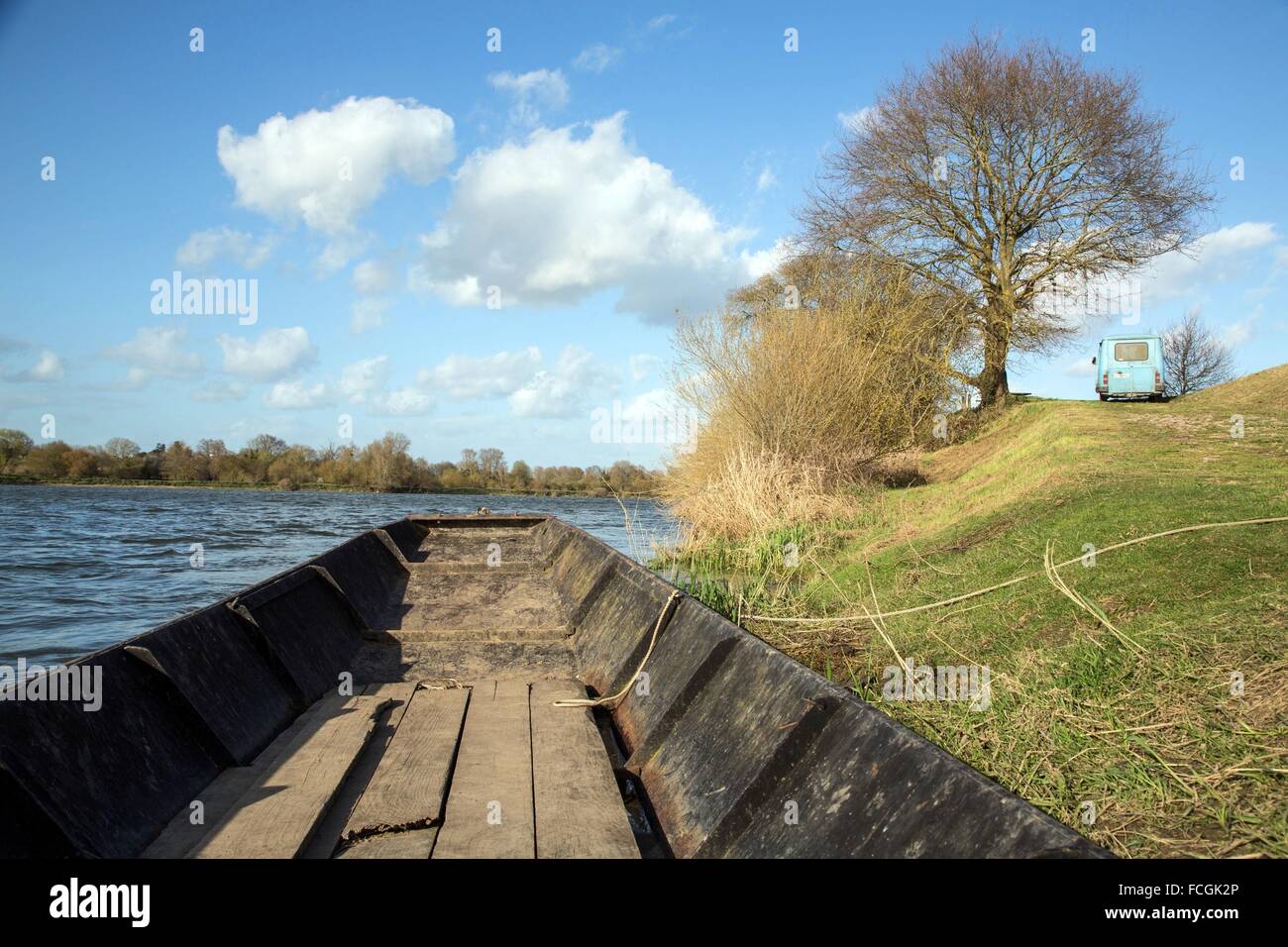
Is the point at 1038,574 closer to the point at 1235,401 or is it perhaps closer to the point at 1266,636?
the point at 1266,636

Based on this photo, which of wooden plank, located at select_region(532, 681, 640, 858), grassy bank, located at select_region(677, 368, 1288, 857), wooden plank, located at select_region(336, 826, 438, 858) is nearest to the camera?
wooden plank, located at select_region(336, 826, 438, 858)

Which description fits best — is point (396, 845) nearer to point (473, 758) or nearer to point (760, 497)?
point (473, 758)

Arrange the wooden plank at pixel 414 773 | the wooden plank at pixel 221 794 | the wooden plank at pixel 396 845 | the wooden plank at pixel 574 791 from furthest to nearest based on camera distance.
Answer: the wooden plank at pixel 414 773
the wooden plank at pixel 574 791
the wooden plank at pixel 396 845
the wooden plank at pixel 221 794

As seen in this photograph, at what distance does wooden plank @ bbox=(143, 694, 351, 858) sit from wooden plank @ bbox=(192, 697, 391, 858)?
3cm

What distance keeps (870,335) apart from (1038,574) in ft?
47.7

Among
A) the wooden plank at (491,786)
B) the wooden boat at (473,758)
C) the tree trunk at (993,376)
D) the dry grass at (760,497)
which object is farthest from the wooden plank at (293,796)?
the tree trunk at (993,376)

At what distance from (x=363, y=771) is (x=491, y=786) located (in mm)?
557

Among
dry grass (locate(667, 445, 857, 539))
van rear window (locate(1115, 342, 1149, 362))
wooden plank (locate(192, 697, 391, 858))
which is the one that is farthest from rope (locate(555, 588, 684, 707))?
van rear window (locate(1115, 342, 1149, 362))

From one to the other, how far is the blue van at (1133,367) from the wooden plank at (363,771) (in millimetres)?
24633

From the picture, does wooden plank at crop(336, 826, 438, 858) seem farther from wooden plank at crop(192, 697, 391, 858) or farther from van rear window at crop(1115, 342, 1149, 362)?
van rear window at crop(1115, 342, 1149, 362)

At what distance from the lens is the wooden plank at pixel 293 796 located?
2.57 meters

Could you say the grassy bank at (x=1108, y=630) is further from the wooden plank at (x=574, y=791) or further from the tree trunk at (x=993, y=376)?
the tree trunk at (x=993, y=376)

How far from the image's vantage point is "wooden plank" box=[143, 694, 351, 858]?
257cm
